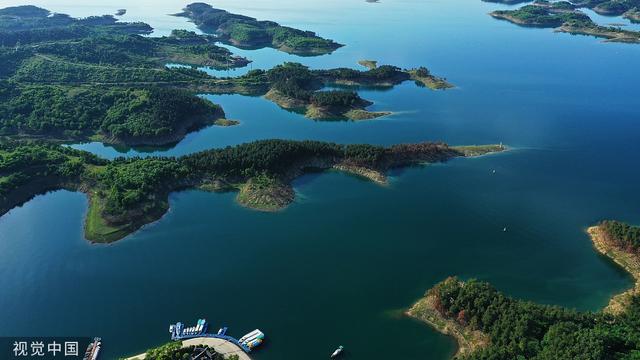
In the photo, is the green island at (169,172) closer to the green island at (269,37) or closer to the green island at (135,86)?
the green island at (135,86)

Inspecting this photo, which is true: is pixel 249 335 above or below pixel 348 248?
below

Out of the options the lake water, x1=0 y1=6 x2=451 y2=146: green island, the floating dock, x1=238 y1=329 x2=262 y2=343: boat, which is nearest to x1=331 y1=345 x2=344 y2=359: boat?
the lake water

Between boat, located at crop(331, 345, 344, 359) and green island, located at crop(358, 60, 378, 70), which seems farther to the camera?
green island, located at crop(358, 60, 378, 70)

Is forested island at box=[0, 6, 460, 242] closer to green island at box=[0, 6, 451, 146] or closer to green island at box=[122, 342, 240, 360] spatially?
green island at box=[0, 6, 451, 146]

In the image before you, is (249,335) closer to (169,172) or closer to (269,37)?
(169,172)

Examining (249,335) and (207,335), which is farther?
(207,335)

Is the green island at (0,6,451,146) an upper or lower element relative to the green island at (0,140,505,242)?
upper

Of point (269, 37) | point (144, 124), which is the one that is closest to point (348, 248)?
point (144, 124)

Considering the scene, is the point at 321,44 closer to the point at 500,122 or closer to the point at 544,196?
the point at 500,122
